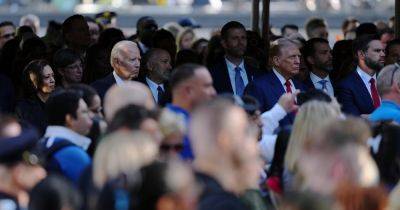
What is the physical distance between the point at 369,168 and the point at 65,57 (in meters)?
6.90

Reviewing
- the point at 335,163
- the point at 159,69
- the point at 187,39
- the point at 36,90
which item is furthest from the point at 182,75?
the point at 187,39

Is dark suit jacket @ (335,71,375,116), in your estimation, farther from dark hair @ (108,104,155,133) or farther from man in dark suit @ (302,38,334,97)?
dark hair @ (108,104,155,133)

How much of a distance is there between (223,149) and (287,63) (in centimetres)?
611

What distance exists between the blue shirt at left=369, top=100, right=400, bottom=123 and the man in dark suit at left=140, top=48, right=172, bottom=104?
3003 millimetres

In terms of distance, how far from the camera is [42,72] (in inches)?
516

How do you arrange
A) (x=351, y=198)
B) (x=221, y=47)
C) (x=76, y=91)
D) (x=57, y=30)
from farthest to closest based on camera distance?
(x=57, y=30)
(x=221, y=47)
(x=76, y=91)
(x=351, y=198)

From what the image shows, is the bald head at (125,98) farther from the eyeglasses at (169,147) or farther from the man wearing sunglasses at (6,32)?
the man wearing sunglasses at (6,32)

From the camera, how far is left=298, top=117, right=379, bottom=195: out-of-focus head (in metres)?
7.14

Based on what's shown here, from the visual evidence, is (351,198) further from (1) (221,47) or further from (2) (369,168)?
(1) (221,47)

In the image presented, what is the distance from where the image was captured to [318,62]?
15.1 metres

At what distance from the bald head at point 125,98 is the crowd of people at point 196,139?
0.01 meters

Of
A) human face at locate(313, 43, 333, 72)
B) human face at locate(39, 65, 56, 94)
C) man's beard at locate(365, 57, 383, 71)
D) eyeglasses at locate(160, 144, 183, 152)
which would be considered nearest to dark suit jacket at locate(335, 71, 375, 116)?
man's beard at locate(365, 57, 383, 71)

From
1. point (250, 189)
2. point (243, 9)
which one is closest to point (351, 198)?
point (250, 189)

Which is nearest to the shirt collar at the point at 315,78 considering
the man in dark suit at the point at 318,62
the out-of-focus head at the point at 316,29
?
the man in dark suit at the point at 318,62
